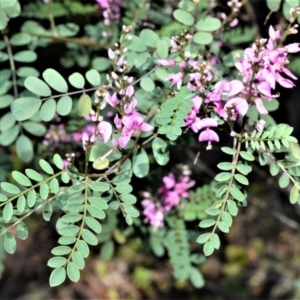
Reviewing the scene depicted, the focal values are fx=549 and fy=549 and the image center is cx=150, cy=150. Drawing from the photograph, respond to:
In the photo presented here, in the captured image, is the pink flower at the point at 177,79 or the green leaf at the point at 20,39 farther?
the green leaf at the point at 20,39

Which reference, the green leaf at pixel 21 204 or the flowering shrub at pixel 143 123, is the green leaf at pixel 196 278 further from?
the green leaf at pixel 21 204

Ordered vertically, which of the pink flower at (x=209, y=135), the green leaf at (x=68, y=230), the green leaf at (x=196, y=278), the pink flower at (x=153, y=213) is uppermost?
the pink flower at (x=209, y=135)

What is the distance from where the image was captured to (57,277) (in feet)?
3.40

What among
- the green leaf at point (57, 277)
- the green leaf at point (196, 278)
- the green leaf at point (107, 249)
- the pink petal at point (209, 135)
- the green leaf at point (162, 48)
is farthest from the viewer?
the green leaf at point (107, 249)

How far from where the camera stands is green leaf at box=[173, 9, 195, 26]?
4.33 ft

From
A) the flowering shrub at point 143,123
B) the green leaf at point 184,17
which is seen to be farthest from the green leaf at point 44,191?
the green leaf at point 184,17

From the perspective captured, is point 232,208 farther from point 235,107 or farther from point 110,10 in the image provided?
point 110,10

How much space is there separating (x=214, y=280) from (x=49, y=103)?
4.67 ft

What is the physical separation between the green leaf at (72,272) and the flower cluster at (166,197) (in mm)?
456

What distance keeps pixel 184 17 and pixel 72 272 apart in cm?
66

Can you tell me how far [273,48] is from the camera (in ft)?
3.66

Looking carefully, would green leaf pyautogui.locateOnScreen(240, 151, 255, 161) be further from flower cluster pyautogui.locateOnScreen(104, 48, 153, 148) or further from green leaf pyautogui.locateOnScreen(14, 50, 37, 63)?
green leaf pyautogui.locateOnScreen(14, 50, 37, 63)

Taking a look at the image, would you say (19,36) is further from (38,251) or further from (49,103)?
(38,251)

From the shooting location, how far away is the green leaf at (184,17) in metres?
1.32
